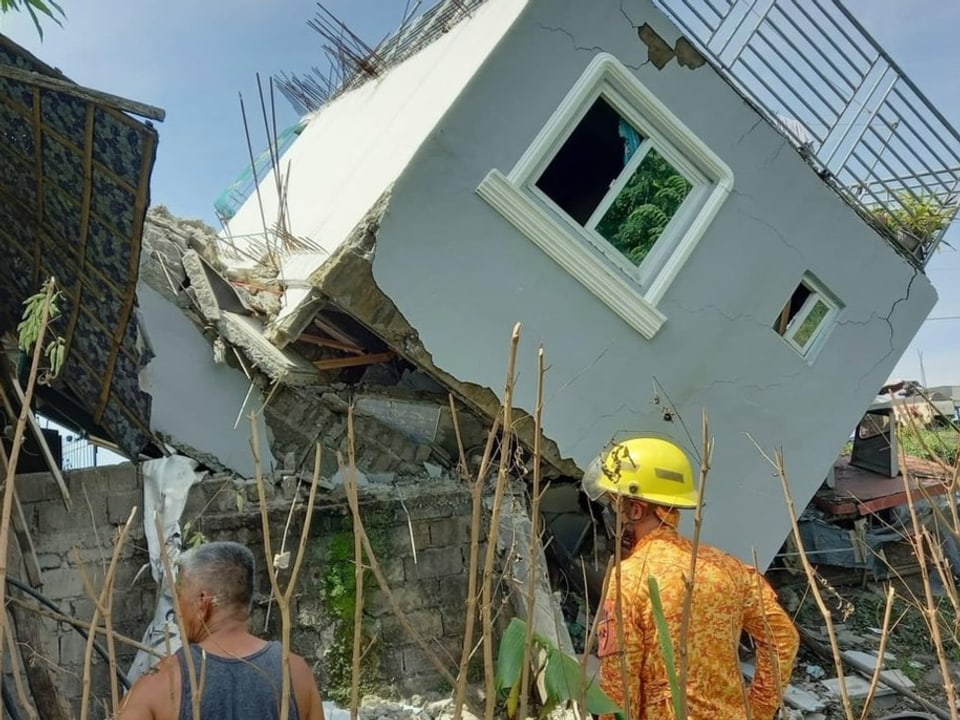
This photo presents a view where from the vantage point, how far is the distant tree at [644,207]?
561 centimetres

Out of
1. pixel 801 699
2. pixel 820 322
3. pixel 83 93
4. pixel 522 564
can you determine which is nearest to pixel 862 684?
pixel 801 699

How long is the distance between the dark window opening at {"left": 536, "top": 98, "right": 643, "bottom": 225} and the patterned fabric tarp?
3.11 metres

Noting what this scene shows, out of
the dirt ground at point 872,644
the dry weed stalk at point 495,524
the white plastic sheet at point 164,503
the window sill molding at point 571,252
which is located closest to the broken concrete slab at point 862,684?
the dirt ground at point 872,644

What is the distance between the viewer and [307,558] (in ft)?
16.0

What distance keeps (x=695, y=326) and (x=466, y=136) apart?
2123 mm

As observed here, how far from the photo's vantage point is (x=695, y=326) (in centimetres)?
571

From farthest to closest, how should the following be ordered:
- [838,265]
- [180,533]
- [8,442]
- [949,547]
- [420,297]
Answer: [949,547] < [838,265] < [420,297] < [180,533] < [8,442]

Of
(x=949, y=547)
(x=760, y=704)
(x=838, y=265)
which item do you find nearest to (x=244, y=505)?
(x=760, y=704)

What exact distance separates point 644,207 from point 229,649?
4.38 m

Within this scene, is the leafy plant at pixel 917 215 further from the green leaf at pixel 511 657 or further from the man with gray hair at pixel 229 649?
the man with gray hair at pixel 229 649

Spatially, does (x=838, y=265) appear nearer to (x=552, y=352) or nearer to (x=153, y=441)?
(x=552, y=352)

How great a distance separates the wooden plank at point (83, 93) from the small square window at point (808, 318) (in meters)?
4.82

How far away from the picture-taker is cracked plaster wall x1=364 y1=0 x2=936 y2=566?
509 centimetres

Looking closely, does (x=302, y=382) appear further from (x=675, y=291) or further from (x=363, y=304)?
(x=675, y=291)
